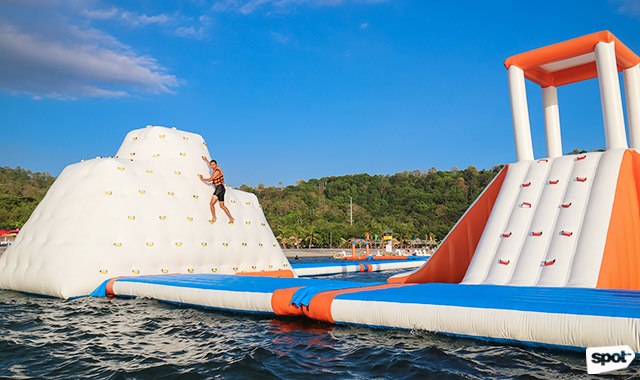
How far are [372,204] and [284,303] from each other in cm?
5856

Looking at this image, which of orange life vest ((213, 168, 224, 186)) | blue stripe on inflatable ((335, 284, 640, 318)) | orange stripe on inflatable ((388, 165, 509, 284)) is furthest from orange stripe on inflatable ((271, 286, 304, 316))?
orange life vest ((213, 168, 224, 186))

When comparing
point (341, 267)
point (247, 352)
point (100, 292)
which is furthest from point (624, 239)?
point (341, 267)

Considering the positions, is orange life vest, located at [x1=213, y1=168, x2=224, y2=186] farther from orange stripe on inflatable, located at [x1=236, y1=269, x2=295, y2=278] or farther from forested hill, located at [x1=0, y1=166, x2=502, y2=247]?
forested hill, located at [x1=0, y1=166, x2=502, y2=247]

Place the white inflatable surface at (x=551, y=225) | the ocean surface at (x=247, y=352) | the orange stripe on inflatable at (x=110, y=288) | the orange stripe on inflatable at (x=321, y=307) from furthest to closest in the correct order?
the orange stripe on inflatable at (x=110, y=288) < the white inflatable surface at (x=551, y=225) < the orange stripe on inflatable at (x=321, y=307) < the ocean surface at (x=247, y=352)

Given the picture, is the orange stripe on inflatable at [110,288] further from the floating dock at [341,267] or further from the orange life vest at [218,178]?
the floating dock at [341,267]

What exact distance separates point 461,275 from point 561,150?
10.9ft

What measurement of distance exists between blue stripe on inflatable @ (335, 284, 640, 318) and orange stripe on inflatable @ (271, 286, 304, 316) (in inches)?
24.4

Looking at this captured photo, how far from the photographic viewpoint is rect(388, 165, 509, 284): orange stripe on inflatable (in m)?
7.59

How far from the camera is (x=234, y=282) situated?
6.60m

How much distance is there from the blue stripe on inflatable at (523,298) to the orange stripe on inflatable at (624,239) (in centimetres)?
91

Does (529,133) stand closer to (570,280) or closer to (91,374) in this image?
(570,280)

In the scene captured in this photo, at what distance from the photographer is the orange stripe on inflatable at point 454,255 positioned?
7.59m

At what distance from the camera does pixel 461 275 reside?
7.57m

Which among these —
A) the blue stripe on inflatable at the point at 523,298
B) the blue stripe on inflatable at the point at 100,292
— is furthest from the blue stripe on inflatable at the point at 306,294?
the blue stripe on inflatable at the point at 100,292
